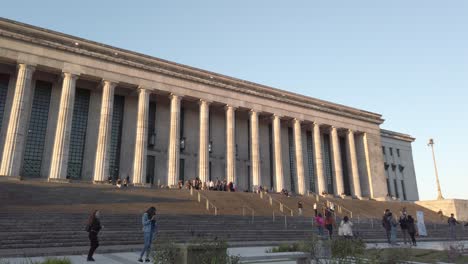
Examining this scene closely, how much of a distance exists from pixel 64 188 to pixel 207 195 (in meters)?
10.8

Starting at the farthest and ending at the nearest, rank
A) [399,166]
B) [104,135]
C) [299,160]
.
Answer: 1. [399,166]
2. [299,160]
3. [104,135]

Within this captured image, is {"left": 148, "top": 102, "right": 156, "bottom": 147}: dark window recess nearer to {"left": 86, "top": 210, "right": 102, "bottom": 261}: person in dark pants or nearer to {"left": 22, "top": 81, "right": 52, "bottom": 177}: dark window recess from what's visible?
{"left": 22, "top": 81, "right": 52, "bottom": 177}: dark window recess

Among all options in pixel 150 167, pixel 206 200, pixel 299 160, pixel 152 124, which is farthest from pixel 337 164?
pixel 206 200

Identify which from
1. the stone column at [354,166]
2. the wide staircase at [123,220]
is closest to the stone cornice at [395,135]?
the stone column at [354,166]

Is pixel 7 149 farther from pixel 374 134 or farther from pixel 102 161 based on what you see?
pixel 374 134

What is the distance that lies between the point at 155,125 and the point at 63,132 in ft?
33.9

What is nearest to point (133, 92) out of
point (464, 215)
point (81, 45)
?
point (81, 45)

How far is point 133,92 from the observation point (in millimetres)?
36344

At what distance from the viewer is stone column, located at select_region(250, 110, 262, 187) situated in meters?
38.6

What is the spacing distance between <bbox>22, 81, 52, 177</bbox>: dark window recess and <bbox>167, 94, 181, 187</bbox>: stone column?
37.9 feet

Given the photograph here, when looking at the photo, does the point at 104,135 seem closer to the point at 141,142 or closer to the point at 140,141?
the point at 140,141

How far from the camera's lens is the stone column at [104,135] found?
30.4 meters

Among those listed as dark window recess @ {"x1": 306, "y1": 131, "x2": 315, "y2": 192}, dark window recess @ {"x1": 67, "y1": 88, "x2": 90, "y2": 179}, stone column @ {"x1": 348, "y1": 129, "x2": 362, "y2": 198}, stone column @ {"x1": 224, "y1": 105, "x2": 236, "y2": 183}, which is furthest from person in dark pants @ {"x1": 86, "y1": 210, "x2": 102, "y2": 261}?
stone column @ {"x1": 348, "y1": 129, "x2": 362, "y2": 198}

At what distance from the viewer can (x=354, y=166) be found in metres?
47.2
